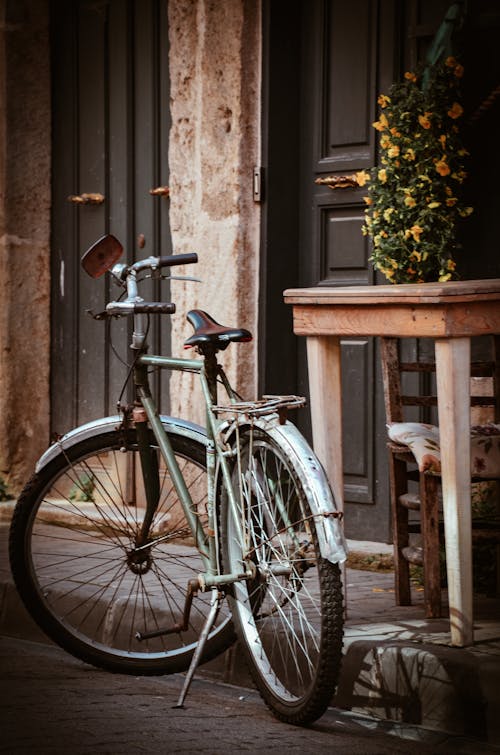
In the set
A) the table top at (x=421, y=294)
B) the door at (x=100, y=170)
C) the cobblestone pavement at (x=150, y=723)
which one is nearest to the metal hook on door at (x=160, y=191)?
the door at (x=100, y=170)

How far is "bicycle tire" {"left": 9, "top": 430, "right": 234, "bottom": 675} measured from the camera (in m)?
4.65

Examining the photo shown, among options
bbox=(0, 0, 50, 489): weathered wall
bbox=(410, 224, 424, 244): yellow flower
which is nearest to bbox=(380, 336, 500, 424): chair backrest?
bbox=(410, 224, 424, 244): yellow flower

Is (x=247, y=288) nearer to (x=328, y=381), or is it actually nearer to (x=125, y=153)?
(x=125, y=153)

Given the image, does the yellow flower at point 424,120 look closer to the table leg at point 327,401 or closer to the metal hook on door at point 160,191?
the table leg at point 327,401

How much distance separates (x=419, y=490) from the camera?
16.8ft

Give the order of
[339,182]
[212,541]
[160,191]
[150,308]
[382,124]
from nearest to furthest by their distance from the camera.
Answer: [212,541]
[150,308]
[382,124]
[339,182]
[160,191]

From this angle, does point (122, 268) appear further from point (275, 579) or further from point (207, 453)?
point (275, 579)

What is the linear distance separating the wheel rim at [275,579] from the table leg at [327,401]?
0.71 feet

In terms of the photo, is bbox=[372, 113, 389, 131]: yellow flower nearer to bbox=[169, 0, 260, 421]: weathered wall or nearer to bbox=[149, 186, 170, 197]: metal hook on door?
bbox=[169, 0, 260, 421]: weathered wall

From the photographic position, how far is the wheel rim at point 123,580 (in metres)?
4.68

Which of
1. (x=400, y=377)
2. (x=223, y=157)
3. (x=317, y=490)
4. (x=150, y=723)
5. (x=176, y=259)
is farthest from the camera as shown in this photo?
(x=223, y=157)

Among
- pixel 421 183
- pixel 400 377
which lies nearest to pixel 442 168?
pixel 421 183

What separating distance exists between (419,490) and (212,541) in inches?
40.7

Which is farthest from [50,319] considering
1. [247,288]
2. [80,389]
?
[247,288]
